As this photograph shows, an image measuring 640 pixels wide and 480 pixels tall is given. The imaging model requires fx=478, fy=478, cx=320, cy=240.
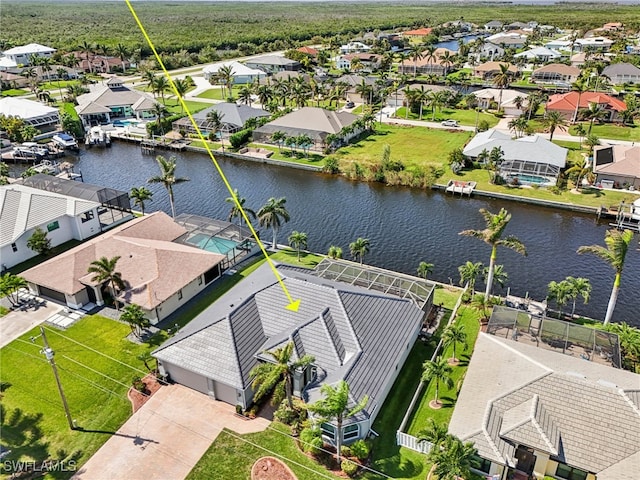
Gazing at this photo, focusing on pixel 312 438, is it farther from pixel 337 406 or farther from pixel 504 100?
pixel 504 100

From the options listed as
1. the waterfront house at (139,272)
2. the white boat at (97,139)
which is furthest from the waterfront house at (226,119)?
the waterfront house at (139,272)

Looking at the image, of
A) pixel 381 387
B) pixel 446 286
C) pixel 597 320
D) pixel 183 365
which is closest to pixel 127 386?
pixel 183 365

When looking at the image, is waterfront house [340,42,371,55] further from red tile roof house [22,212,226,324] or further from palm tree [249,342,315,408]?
palm tree [249,342,315,408]

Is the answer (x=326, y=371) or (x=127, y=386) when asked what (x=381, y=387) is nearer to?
(x=326, y=371)

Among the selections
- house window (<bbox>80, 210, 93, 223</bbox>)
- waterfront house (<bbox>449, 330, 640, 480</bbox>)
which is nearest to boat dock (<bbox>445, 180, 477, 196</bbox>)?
waterfront house (<bbox>449, 330, 640, 480</bbox>)

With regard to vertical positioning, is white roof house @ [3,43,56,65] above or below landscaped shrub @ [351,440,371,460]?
above
